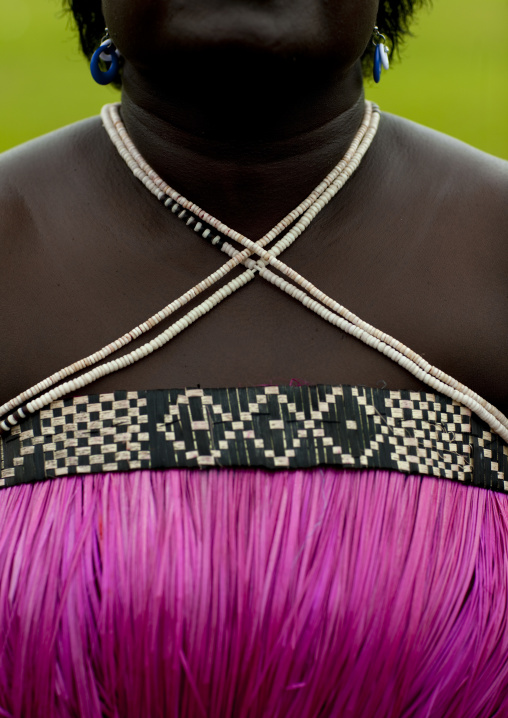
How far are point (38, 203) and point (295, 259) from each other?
0.32 meters

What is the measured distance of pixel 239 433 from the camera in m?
0.94

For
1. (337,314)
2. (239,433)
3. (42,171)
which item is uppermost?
(42,171)

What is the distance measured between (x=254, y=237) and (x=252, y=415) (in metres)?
0.22

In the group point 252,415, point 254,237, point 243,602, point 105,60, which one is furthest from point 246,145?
point 243,602

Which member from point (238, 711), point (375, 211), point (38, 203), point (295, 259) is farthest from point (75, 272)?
point (238, 711)

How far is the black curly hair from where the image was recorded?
1.25 metres

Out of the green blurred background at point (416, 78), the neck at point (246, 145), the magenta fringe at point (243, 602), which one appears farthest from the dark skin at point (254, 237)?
the green blurred background at point (416, 78)

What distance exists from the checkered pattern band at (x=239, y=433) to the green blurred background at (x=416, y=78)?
262 cm

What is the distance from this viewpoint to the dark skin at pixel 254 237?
97 cm

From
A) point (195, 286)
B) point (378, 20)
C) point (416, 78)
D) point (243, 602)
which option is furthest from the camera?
point (416, 78)

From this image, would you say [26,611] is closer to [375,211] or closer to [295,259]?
[295,259]

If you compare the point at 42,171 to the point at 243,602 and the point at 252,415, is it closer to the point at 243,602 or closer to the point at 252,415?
the point at 252,415

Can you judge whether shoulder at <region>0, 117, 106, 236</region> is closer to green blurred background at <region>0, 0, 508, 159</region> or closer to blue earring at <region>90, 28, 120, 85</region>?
blue earring at <region>90, 28, 120, 85</region>

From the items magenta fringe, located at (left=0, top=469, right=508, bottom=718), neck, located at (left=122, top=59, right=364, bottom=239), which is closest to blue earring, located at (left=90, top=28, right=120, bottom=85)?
neck, located at (left=122, top=59, right=364, bottom=239)
